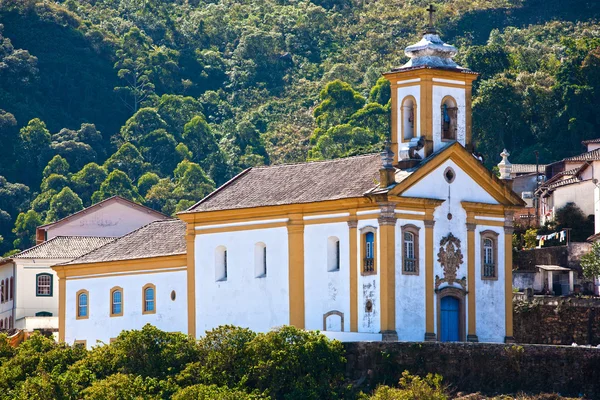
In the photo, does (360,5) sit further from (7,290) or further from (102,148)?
(7,290)

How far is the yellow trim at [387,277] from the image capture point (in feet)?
235

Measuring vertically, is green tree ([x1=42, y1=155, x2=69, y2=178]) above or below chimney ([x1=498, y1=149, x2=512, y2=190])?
above

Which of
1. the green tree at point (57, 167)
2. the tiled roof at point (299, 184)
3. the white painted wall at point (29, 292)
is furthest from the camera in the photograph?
the green tree at point (57, 167)

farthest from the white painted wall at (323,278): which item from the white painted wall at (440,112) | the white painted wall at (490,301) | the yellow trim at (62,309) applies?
the yellow trim at (62,309)

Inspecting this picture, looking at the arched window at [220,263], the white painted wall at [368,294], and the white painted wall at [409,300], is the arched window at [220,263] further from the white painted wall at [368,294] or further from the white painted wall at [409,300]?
the white painted wall at [409,300]

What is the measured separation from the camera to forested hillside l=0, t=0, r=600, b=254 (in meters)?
142

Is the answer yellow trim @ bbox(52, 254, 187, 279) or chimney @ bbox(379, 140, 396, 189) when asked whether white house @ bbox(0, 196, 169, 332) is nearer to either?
yellow trim @ bbox(52, 254, 187, 279)

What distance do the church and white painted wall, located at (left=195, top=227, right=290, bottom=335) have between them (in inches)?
1.7

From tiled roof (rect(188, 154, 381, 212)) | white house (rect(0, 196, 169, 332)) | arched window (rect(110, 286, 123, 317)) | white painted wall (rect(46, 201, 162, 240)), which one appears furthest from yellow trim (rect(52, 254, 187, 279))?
white painted wall (rect(46, 201, 162, 240))

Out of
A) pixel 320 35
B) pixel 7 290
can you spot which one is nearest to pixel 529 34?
pixel 320 35

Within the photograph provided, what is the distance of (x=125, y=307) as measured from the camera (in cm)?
8325

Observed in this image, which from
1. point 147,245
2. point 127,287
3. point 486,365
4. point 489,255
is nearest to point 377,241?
point 489,255

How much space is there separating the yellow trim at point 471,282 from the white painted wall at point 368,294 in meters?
4.87

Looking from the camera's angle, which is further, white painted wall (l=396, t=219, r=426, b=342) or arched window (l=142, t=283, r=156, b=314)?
arched window (l=142, t=283, r=156, b=314)
